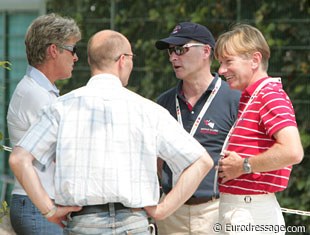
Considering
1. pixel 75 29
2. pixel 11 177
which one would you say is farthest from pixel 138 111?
pixel 11 177

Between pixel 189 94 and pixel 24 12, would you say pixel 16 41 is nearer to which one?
pixel 24 12

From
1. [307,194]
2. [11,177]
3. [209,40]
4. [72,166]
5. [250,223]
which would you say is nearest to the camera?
[72,166]

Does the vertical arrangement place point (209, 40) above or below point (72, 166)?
above

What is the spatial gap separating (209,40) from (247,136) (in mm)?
1089

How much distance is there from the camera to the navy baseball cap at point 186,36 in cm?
511

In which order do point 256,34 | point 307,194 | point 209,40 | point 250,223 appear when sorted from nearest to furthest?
point 250,223 → point 256,34 → point 209,40 → point 307,194

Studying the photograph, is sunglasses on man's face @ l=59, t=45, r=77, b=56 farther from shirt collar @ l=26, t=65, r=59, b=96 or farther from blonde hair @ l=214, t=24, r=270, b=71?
blonde hair @ l=214, t=24, r=270, b=71

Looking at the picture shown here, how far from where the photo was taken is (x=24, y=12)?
901cm

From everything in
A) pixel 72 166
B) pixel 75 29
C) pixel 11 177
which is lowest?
pixel 11 177

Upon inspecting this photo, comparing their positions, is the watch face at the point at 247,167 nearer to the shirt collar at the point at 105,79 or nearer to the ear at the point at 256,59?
the ear at the point at 256,59

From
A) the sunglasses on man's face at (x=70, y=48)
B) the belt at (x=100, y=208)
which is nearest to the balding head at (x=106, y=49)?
the belt at (x=100, y=208)

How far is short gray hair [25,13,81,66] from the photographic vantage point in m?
4.78

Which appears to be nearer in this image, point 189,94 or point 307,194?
point 189,94

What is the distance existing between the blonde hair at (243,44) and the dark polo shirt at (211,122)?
0.55 metres
